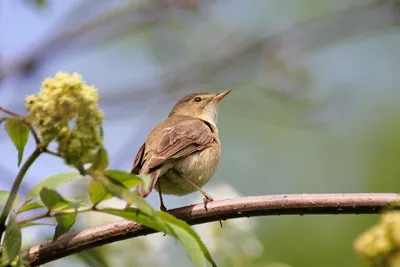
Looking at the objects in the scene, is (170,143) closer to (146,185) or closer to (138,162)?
(138,162)

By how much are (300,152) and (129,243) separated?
7.96 meters

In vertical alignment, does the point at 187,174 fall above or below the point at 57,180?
below

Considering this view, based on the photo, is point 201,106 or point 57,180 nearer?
point 57,180

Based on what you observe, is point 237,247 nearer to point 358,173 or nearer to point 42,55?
point 42,55

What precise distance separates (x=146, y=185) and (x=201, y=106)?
4.41 metres

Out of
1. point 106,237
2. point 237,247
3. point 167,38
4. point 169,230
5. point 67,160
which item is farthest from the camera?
point 167,38

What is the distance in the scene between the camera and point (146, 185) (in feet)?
5.90

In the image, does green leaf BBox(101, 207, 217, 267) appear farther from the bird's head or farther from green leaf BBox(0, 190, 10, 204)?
the bird's head

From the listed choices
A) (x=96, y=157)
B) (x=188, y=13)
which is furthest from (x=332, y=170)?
(x=96, y=157)

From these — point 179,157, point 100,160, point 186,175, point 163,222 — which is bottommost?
point 186,175

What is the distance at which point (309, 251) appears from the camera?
8398 mm

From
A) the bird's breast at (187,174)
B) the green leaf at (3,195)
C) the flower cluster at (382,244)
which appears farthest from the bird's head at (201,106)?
the flower cluster at (382,244)

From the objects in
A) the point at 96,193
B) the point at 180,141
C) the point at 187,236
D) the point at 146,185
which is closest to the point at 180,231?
the point at 187,236

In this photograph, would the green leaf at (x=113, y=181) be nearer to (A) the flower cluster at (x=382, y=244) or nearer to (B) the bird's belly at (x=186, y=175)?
(A) the flower cluster at (x=382, y=244)
